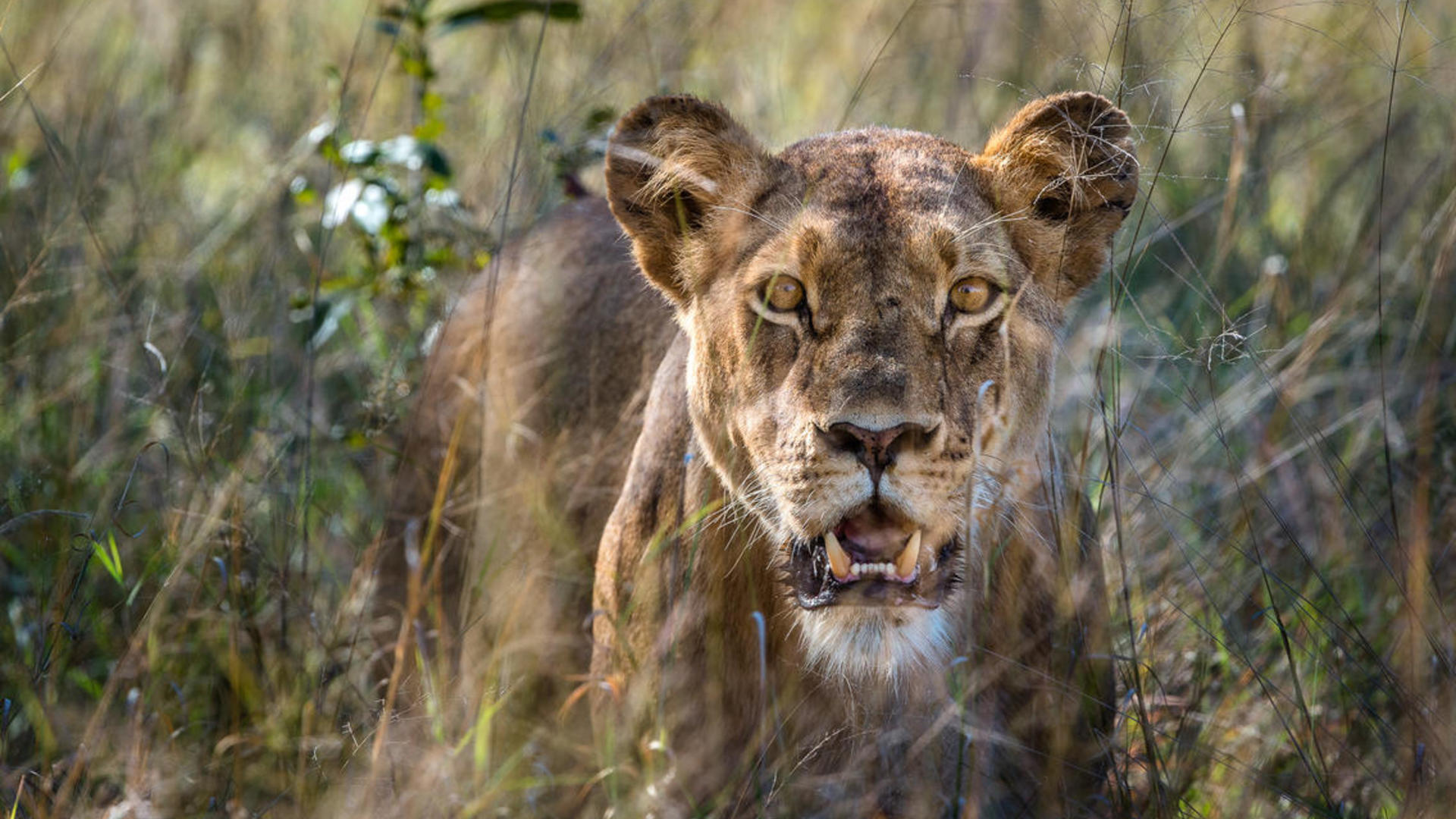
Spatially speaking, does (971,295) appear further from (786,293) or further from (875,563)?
(875,563)

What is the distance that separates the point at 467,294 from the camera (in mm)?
A: 5309

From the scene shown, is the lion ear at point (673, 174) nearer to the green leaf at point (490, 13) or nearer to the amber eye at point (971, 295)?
the amber eye at point (971, 295)

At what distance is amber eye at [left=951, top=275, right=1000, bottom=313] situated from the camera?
3.38 m

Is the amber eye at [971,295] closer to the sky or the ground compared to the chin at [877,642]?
closer to the sky

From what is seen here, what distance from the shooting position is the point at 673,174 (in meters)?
3.76

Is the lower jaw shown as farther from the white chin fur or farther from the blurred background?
the blurred background

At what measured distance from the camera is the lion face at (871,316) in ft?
10.3

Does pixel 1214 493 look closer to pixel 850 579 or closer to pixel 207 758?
pixel 850 579

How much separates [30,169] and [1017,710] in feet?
14.3

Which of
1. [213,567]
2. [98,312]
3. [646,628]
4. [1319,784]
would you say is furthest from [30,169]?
[1319,784]

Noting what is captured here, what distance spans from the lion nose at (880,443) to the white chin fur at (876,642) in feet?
1.04

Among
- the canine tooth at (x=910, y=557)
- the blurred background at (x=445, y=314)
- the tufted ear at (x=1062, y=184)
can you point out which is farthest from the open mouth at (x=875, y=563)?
the tufted ear at (x=1062, y=184)

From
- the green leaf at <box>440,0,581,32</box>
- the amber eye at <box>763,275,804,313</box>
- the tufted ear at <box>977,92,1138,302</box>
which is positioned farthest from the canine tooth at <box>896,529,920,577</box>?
the green leaf at <box>440,0,581,32</box>

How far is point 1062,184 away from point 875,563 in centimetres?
107
